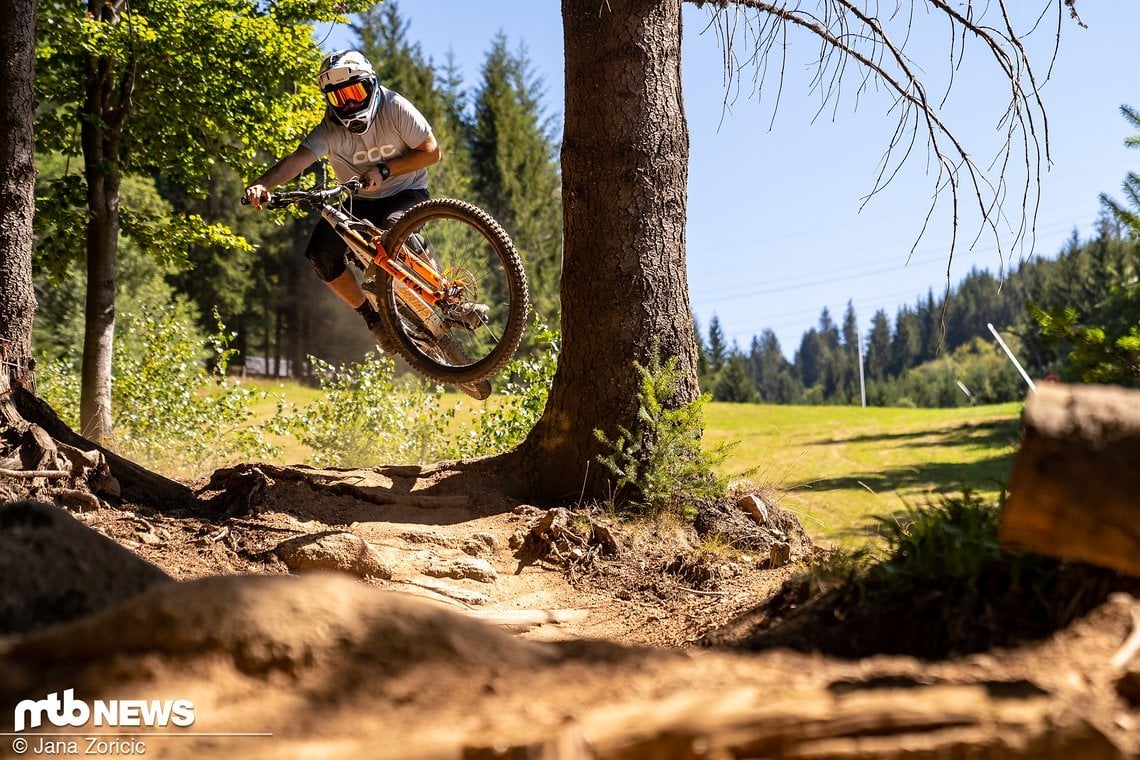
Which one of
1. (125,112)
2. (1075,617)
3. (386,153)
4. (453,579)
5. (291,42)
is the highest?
(291,42)

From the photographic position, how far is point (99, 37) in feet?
31.9

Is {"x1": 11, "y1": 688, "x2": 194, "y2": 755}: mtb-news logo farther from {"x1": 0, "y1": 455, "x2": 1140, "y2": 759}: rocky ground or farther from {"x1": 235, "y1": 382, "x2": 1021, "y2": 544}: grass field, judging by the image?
{"x1": 235, "y1": 382, "x2": 1021, "y2": 544}: grass field

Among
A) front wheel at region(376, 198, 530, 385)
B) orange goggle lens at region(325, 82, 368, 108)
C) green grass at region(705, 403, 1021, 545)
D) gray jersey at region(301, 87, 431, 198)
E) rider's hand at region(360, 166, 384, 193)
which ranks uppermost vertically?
orange goggle lens at region(325, 82, 368, 108)

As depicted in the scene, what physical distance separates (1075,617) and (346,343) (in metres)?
30.9

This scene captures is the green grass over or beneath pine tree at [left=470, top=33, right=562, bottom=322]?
beneath

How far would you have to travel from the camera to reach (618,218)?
5.82m

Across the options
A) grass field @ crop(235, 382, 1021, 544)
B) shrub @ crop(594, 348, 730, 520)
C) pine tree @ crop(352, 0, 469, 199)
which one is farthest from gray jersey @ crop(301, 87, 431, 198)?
pine tree @ crop(352, 0, 469, 199)

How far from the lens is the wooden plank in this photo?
1987 mm

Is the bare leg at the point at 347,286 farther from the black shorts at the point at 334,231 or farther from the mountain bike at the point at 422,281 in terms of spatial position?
the mountain bike at the point at 422,281

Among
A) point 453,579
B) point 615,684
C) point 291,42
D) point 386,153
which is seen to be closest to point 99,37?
point 291,42

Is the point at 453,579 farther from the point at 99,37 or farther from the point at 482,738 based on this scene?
the point at 99,37

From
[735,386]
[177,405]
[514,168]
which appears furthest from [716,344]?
[177,405]

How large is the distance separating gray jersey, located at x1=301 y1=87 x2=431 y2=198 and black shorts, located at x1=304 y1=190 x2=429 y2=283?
0.36 ft

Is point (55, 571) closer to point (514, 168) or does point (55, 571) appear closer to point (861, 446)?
point (861, 446)
